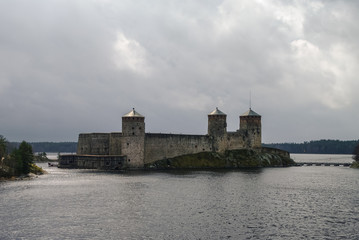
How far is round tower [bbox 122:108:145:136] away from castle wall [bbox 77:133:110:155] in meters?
7.38

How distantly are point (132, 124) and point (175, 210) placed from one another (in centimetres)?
4792

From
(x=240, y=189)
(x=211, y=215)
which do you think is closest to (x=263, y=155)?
(x=240, y=189)

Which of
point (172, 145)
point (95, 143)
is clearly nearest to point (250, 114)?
point (172, 145)

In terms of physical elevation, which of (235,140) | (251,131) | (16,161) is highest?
(251,131)

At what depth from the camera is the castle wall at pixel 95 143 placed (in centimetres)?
9131

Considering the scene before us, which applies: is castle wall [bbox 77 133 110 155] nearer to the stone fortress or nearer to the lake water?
the stone fortress

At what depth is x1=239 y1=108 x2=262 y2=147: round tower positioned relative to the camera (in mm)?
106625

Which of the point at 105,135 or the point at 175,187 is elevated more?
the point at 105,135

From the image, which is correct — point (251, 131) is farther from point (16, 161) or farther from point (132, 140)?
point (16, 161)

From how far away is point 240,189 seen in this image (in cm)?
5544

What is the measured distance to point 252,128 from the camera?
107000mm

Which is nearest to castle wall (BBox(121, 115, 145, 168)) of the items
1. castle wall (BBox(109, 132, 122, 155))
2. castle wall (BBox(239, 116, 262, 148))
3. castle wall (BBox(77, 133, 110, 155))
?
castle wall (BBox(109, 132, 122, 155))

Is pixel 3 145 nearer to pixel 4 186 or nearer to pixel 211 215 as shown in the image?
pixel 4 186

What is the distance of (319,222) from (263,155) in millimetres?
72322
